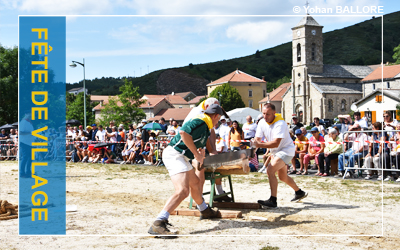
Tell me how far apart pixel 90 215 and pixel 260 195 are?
3951 millimetres

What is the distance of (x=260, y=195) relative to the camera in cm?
933

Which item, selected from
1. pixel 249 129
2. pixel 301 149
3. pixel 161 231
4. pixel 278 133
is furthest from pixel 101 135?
pixel 161 231

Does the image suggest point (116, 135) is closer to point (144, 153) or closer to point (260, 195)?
point (144, 153)

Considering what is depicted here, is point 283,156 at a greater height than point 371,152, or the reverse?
point 283,156

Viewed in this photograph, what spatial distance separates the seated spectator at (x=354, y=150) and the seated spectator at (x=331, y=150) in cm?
22

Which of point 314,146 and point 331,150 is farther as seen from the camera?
point 314,146

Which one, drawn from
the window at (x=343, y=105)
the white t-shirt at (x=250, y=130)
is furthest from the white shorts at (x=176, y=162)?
the window at (x=343, y=105)

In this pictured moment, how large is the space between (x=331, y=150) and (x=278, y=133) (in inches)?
228

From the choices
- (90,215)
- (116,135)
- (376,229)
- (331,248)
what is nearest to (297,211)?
(376,229)

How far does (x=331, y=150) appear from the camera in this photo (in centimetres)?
1256

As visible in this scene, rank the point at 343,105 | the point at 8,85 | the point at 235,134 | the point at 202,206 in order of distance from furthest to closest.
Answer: the point at 343,105, the point at 8,85, the point at 235,134, the point at 202,206

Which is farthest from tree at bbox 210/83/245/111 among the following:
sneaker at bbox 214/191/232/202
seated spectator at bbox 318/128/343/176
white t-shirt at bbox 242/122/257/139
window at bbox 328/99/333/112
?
sneaker at bbox 214/191/232/202

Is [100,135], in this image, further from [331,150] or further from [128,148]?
[331,150]

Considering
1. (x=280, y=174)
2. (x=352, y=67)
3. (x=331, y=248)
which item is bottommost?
(x=331, y=248)
